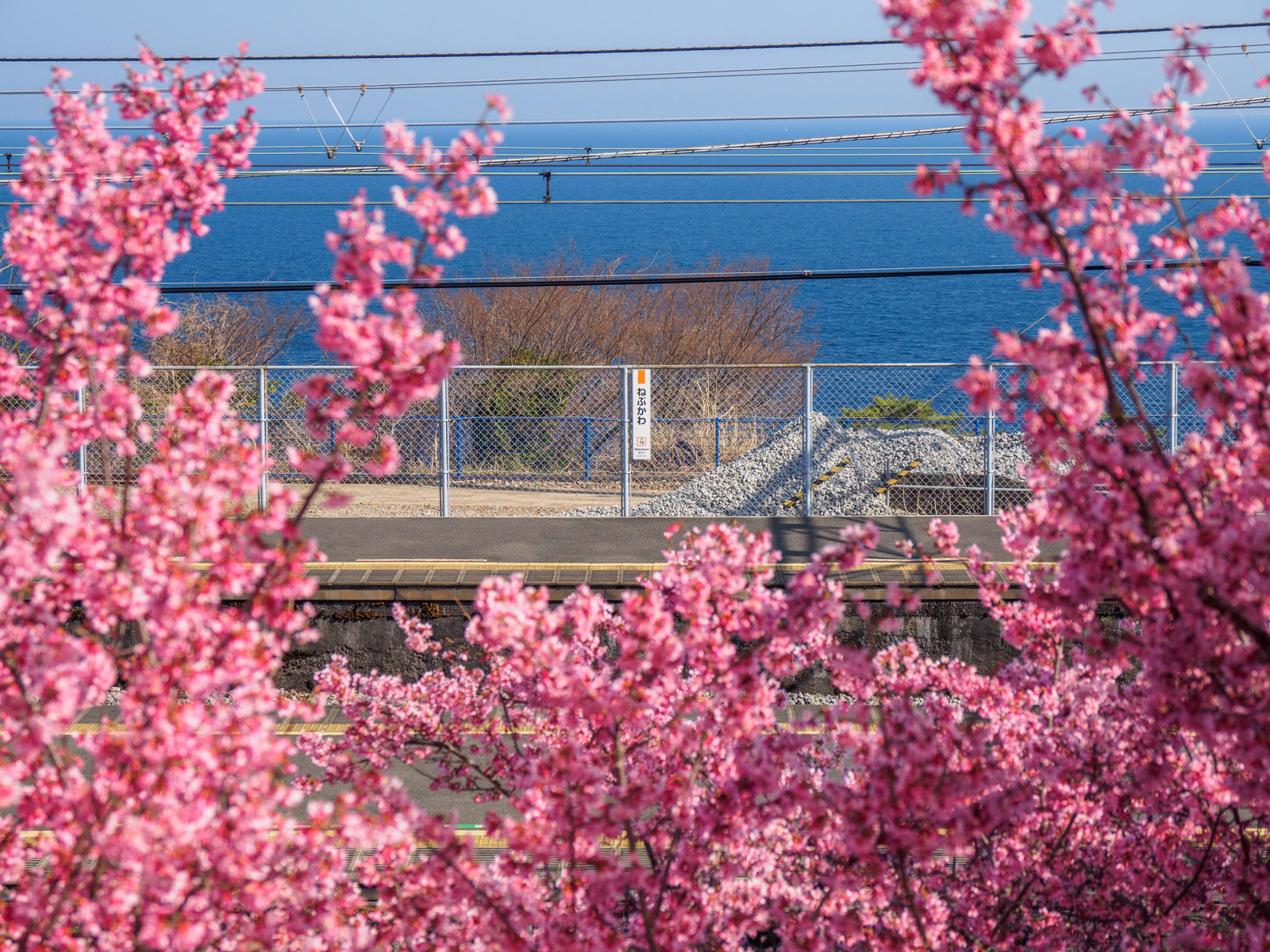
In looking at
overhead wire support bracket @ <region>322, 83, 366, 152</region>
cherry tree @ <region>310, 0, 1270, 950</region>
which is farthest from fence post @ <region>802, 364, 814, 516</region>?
cherry tree @ <region>310, 0, 1270, 950</region>

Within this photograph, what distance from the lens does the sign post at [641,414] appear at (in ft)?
47.1

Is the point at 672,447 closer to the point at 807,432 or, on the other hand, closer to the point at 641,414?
the point at 641,414

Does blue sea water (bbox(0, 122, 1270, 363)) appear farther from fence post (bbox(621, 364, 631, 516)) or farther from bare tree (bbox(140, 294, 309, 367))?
fence post (bbox(621, 364, 631, 516))

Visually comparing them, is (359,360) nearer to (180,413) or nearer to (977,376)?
(180,413)

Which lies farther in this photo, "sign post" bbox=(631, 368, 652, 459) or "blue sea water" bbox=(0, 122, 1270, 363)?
"blue sea water" bbox=(0, 122, 1270, 363)

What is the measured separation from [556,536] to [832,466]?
5.59m

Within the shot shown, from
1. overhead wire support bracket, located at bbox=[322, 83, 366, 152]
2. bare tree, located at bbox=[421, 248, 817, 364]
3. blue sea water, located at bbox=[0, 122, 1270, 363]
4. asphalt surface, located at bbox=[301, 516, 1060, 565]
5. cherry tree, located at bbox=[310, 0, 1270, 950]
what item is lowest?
cherry tree, located at bbox=[310, 0, 1270, 950]

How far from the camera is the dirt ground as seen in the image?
1686cm

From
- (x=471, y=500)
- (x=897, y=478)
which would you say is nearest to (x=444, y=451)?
(x=471, y=500)

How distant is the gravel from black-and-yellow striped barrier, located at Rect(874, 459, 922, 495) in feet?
0.16

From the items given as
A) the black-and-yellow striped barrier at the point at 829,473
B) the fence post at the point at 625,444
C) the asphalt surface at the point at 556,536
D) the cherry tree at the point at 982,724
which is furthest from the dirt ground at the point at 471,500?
the cherry tree at the point at 982,724

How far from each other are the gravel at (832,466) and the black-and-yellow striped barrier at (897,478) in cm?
5

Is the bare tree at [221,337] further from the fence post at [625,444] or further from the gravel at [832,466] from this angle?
the fence post at [625,444]

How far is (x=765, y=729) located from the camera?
3836mm
